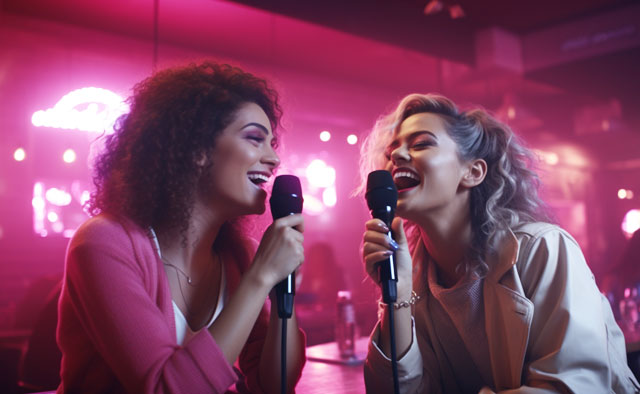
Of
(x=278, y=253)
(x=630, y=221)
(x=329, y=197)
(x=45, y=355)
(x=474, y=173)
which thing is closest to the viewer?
(x=278, y=253)

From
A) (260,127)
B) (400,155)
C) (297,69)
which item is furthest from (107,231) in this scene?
(297,69)

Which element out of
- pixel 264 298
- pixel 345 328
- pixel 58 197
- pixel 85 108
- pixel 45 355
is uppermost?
pixel 85 108

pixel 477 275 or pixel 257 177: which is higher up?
pixel 257 177

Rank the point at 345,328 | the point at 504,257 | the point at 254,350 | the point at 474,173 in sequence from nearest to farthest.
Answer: the point at 504,257
the point at 254,350
the point at 474,173
the point at 345,328

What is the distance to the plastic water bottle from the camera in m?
2.25

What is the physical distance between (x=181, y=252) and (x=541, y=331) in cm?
106

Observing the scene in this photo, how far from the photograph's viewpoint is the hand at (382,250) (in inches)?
53.0

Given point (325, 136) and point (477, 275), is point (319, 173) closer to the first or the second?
point (325, 136)

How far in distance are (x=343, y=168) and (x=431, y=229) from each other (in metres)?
7.42

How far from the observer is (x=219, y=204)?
153cm

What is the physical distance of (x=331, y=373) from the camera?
1.91 meters

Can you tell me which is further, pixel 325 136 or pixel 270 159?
pixel 325 136

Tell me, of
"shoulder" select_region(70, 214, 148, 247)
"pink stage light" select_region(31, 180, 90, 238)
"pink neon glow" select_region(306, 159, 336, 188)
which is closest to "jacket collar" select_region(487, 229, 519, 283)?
"shoulder" select_region(70, 214, 148, 247)

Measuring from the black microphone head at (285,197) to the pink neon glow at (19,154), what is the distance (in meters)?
5.62
